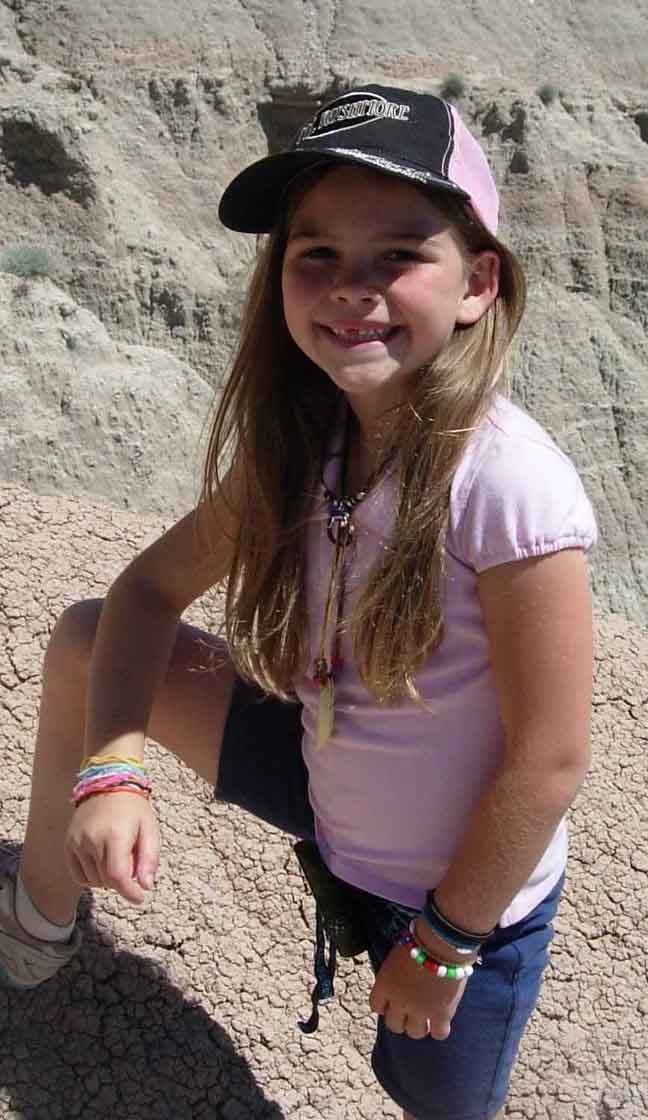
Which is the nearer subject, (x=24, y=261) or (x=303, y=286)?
(x=303, y=286)

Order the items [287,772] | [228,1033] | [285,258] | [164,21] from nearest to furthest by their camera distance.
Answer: [285,258] < [287,772] < [228,1033] < [164,21]

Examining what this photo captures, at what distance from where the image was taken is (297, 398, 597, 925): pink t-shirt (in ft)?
3.88

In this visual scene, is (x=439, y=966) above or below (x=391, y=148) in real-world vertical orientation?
below

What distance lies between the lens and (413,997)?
1292mm

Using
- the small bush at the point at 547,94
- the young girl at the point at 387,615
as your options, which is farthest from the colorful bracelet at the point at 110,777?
the small bush at the point at 547,94

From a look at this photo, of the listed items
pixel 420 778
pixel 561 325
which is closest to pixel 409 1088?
pixel 420 778

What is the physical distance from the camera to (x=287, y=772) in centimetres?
159

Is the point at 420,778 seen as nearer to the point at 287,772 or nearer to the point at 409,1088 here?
the point at 287,772

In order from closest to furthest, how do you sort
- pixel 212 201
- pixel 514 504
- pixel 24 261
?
pixel 514 504 → pixel 24 261 → pixel 212 201

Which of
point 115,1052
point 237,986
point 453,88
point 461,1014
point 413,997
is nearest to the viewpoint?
point 413,997

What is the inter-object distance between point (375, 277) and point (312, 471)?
28 cm

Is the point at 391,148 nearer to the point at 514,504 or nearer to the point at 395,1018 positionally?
the point at 514,504

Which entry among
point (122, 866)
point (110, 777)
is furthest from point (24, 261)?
point (122, 866)

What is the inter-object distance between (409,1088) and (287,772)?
422 millimetres
